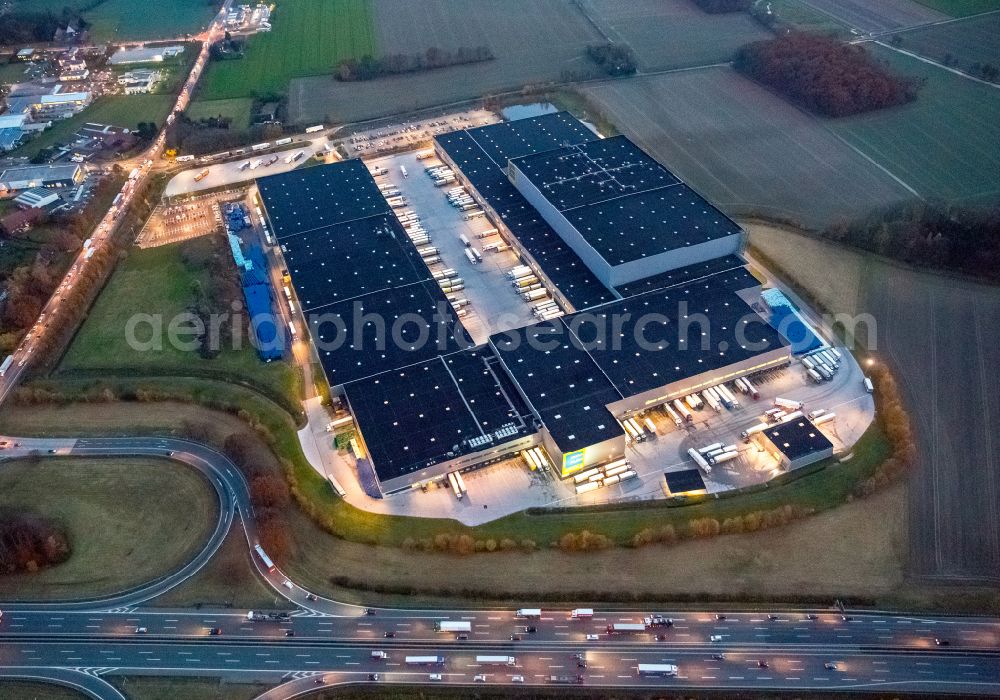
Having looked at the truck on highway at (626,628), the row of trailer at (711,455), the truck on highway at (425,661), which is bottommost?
the truck on highway at (425,661)

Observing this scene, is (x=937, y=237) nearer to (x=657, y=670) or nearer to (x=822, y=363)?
(x=822, y=363)

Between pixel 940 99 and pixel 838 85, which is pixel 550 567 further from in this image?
pixel 940 99

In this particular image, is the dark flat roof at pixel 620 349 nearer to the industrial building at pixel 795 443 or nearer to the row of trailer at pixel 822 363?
the row of trailer at pixel 822 363

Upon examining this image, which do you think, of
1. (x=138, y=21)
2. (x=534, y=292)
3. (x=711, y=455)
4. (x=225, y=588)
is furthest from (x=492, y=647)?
(x=138, y=21)

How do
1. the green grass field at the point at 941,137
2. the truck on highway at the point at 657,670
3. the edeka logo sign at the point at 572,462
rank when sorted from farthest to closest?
the green grass field at the point at 941,137, the edeka logo sign at the point at 572,462, the truck on highway at the point at 657,670

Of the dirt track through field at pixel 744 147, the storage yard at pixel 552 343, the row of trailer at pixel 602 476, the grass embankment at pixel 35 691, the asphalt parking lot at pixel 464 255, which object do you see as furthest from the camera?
the dirt track through field at pixel 744 147

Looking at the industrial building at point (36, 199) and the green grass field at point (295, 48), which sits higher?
the green grass field at point (295, 48)

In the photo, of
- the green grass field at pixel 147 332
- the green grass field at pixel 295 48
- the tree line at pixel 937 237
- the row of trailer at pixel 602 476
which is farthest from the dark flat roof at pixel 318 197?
the tree line at pixel 937 237
